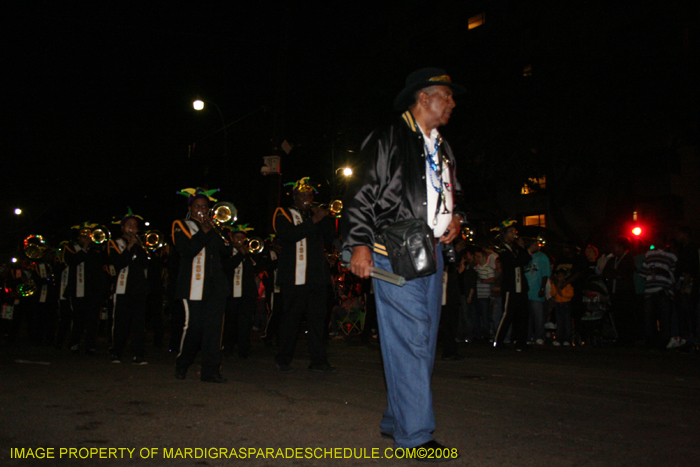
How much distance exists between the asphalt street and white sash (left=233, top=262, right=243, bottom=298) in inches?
94.9

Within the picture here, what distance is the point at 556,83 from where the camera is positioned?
26.4 meters

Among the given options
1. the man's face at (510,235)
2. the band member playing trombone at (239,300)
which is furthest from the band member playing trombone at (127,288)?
the man's face at (510,235)

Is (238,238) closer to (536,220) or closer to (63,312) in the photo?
(63,312)

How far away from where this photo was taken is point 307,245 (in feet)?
26.5

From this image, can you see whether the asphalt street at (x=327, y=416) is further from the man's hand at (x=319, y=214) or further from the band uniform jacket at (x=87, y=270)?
the band uniform jacket at (x=87, y=270)

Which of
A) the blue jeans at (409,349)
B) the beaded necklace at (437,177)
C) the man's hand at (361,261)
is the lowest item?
the blue jeans at (409,349)

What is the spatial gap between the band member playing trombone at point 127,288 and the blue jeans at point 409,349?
19.5 feet

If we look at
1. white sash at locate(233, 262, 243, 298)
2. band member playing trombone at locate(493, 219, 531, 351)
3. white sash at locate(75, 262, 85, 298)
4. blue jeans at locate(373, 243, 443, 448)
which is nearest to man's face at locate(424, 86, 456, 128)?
blue jeans at locate(373, 243, 443, 448)

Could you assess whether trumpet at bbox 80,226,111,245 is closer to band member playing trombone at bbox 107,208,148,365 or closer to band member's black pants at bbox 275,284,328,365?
band member playing trombone at bbox 107,208,148,365

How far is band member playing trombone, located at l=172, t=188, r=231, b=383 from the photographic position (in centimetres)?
696

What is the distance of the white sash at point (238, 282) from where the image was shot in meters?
10.5

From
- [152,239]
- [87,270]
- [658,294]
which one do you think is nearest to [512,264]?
[658,294]

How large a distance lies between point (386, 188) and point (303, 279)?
4.02m

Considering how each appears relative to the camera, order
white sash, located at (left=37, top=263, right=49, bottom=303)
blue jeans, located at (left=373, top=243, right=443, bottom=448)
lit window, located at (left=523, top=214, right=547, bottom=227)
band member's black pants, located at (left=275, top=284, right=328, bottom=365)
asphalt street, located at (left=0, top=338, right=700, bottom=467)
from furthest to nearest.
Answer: lit window, located at (left=523, top=214, right=547, bottom=227)
white sash, located at (left=37, top=263, right=49, bottom=303)
band member's black pants, located at (left=275, top=284, right=328, bottom=365)
asphalt street, located at (left=0, top=338, right=700, bottom=467)
blue jeans, located at (left=373, top=243, right=443, bottom=448)
